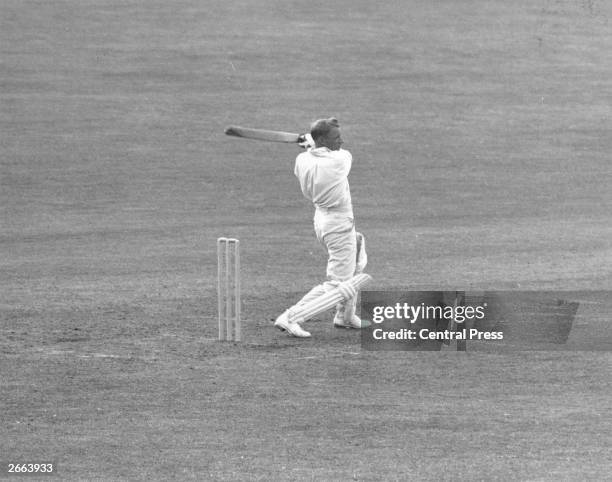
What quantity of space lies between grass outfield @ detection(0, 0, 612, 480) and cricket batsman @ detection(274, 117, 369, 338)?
1.27ft

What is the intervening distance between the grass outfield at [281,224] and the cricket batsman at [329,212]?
39 cm

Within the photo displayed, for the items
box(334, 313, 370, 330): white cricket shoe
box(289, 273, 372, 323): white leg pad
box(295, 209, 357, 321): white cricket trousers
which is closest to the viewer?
box(289, 273, 372, 323): white leg pad

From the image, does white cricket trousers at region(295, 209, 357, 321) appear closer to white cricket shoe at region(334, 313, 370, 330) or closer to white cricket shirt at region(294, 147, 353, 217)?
white cricket shirt at region(294, 147, 353, 217)

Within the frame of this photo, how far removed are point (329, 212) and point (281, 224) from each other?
37.3 ft

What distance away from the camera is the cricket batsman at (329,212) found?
13.0 m

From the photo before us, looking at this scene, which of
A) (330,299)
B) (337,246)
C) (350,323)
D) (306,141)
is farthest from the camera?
(350,323)

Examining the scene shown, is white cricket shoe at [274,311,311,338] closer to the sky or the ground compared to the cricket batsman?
closer to the ground

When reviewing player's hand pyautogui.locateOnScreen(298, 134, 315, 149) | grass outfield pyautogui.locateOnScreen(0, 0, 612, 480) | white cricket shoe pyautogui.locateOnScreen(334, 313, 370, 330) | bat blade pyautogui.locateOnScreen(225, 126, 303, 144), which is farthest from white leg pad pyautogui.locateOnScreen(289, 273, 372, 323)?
bat blade pyautogui.locateOnScreen(225, 126, 303, 144)

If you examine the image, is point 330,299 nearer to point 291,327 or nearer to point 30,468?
point 291,327

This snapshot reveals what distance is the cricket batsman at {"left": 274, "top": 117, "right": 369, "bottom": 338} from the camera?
1303 centimetres

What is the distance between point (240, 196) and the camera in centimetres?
2781

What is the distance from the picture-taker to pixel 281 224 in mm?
24547

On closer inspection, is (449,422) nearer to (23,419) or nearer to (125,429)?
(125,429)

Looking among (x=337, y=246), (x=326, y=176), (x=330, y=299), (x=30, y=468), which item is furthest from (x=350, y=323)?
(x=30, y=468)
